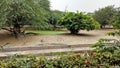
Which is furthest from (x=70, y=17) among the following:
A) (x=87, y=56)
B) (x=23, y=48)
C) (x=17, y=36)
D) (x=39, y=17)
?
(x=87, y=56)

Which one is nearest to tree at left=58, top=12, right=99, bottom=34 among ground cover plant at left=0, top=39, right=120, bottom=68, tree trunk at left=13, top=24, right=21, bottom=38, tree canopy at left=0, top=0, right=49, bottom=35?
tree canopy at left=0, top=0, right=49, bottom=35

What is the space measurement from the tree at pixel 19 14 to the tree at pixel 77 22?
2562 mm

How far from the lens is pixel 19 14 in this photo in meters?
16.9

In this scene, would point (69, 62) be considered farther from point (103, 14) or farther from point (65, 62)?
point (103, 14)

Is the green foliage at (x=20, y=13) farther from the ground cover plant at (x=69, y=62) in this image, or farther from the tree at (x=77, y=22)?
the ground cover plant at (x=69, y=62)

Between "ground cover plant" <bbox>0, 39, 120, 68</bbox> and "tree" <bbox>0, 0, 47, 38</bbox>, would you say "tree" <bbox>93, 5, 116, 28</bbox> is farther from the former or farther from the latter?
"ground cover plant" <bbox>0, 39, 120, 68</bbox>

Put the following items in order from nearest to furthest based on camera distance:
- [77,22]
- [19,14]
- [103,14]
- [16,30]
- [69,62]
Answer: [69,62]
[19,14]
[16,30]
[77,22]
[103,14]

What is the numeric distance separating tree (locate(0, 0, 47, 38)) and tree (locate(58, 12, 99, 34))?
8.41 ft

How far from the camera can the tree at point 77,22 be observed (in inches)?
776

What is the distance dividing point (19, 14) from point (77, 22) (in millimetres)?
4971

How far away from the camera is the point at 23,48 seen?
12.3 meters

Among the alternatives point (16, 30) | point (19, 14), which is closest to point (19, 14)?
point (19, 14)

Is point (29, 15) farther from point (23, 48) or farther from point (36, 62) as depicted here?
point (36, 62)

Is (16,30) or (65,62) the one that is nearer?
(65,62)
